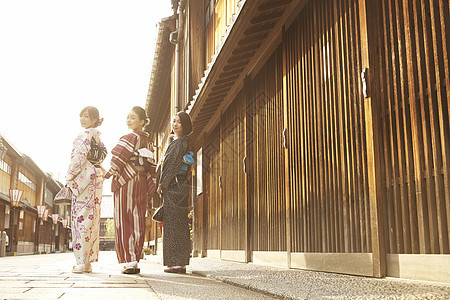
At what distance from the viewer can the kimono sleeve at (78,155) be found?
221 inches

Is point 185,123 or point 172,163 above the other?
point 185,123

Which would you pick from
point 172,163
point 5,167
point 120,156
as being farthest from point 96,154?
point 5,167

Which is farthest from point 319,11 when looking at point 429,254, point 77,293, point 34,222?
point 34,222

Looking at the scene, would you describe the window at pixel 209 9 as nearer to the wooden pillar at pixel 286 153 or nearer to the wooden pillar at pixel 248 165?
the wooden pillar at pixel 248 165

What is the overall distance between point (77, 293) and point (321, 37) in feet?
11.3

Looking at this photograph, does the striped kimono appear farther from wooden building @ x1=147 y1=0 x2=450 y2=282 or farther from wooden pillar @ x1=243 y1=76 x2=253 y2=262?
wooden pillar @ x1=243 y1=76 x2=253 y2=262

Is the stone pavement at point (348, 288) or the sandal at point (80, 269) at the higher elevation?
the stone pavement at point (348, 288)

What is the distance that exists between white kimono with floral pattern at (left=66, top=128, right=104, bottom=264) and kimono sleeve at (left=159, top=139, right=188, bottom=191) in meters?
0.81

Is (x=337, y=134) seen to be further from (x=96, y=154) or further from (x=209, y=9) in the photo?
(x=209, y=9)

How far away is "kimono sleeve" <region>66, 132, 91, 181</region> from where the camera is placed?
5.61m

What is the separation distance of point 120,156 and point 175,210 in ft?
3.08

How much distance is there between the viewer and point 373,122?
12.2ft

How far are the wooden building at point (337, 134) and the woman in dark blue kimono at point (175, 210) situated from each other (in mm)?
1229

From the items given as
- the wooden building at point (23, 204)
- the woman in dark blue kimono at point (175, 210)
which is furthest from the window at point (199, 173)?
the wooden building at point (23, 204)
